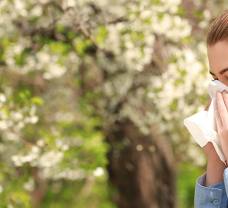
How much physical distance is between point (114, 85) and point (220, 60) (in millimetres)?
4477

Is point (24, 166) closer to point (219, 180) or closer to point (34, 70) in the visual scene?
point (34, 70)

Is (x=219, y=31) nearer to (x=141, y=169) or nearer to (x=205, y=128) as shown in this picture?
(x=205, y=128)

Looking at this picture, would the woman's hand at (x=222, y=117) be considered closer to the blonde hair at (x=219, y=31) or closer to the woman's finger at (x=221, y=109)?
the woman's finger at (x=221, y=109)

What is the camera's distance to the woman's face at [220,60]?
262 cm

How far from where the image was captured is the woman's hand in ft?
8.55

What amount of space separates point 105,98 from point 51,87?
1617 mm

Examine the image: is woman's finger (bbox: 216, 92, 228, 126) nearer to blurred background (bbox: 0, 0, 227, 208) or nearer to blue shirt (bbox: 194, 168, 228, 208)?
blue shirt (bbox: 194, 168, 228, 208)

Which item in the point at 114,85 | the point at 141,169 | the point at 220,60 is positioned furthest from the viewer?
the point at 141,169

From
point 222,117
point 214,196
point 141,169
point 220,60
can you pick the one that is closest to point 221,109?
point 222,117

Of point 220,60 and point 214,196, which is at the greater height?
point 220,60

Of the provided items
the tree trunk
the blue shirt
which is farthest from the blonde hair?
the tree trunk

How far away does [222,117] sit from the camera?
2.67 m

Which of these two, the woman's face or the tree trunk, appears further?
the tree trunk

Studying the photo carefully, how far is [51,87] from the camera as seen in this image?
876cm
